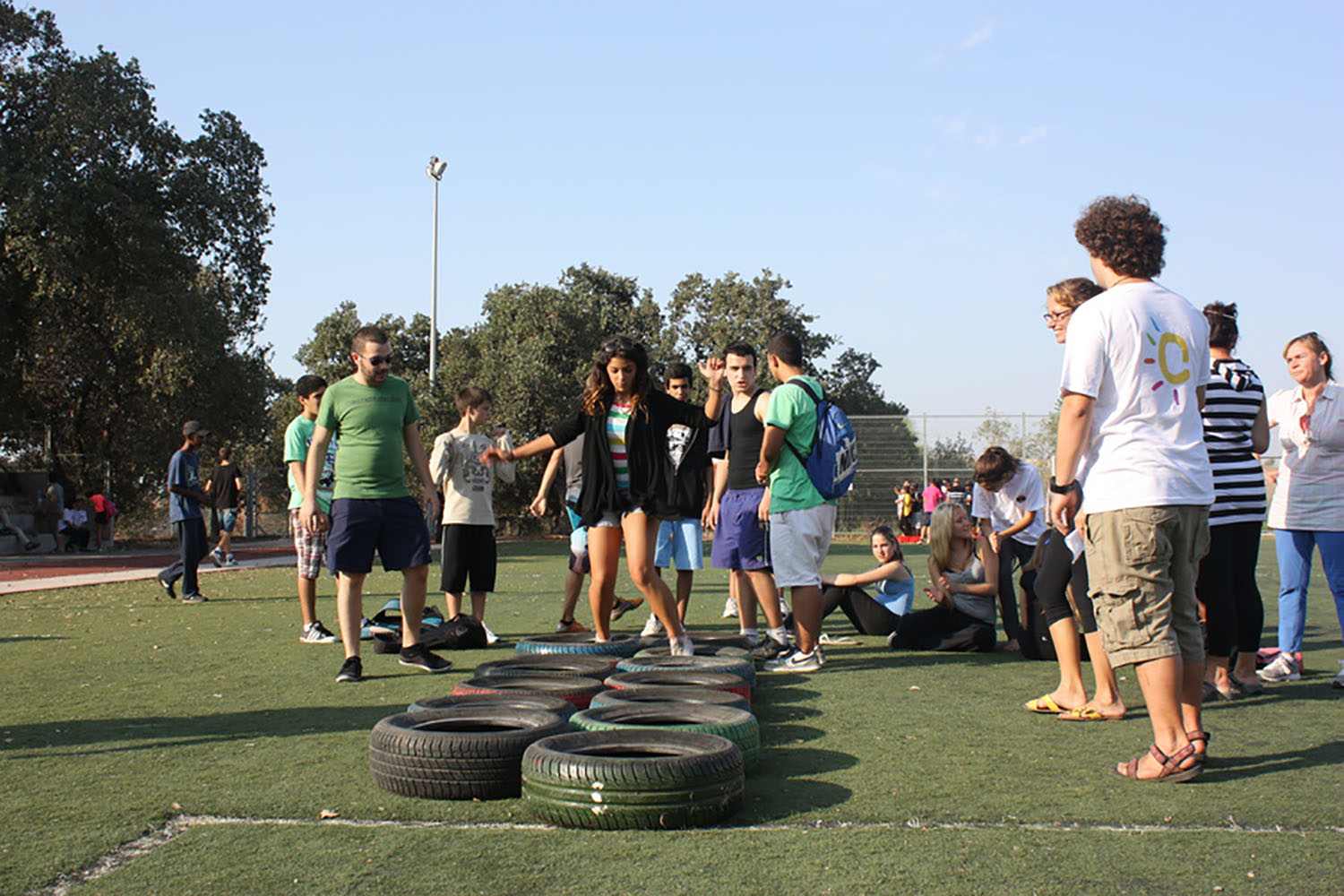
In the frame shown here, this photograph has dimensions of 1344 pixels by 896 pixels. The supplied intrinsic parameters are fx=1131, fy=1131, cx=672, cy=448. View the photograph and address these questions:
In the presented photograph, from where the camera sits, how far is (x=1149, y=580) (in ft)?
12.8

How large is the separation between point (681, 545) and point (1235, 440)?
15.0 ft

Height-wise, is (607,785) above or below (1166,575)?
below

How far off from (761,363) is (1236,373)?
118 ft

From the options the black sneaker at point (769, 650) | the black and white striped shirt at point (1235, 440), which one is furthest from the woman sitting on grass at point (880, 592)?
the black and white striped shirt at point (1235, 440)

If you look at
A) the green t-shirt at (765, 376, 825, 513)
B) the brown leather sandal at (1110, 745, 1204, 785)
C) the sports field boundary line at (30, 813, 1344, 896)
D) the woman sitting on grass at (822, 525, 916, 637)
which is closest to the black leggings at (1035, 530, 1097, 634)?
the brown leather sandal at (1110, 745, 1204, 785)

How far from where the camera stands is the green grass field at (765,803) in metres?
2.88

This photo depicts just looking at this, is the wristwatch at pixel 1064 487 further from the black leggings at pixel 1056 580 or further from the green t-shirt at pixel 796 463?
the green t-shirt at pixel 796 463

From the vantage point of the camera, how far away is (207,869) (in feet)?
9.69

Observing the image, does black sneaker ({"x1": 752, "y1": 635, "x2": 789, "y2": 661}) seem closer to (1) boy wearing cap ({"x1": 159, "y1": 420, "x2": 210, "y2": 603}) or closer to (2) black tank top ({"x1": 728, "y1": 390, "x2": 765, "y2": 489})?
(2) black tank top ({"x1": 728, "y1": 390, "x2": 765, "y2": 489})

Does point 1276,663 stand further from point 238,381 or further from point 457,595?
point 238,381

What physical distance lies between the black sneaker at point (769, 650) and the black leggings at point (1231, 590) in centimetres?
243

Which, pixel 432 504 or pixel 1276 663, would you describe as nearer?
pixel 1276 663

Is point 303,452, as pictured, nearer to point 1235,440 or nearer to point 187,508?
point 187,508

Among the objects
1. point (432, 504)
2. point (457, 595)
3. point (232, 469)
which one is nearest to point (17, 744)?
point (432, 504)
